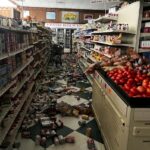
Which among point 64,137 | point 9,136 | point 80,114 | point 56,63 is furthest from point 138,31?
point 56,63

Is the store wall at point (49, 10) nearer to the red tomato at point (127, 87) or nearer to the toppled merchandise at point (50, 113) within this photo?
the toppled merchandise at point (50, 113)

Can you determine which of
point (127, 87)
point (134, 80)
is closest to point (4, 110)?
point (127, 87)

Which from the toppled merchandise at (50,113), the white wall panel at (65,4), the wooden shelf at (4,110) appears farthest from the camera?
the white wall panel at (65,4)

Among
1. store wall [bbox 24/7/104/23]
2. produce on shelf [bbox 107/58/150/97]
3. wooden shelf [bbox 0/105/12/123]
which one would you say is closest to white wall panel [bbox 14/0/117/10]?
store wall [bbox 24/7/104/23]

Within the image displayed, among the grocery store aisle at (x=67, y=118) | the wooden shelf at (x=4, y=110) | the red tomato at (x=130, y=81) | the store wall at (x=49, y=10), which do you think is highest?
the store wall at (x=49, y=10)

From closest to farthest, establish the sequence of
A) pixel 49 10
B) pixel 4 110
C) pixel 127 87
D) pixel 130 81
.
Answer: pixel 127 87 < pixel 130 81 < pixel 4 110 < pixel 49 10

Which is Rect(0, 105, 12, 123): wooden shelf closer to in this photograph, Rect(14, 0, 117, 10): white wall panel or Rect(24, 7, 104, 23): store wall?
Rect(14, 0, 117, 10): white wall panel

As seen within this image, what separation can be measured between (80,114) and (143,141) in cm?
271

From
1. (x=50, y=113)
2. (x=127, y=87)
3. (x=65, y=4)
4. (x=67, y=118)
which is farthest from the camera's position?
(x=65, y=4)

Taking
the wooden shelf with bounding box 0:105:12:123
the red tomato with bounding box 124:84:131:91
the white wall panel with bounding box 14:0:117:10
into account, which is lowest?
the wooden shelf with bounding box 0:105:12:123

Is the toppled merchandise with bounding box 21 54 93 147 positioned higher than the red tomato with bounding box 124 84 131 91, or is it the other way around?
the red tomato with bounding box 124 84 131 91

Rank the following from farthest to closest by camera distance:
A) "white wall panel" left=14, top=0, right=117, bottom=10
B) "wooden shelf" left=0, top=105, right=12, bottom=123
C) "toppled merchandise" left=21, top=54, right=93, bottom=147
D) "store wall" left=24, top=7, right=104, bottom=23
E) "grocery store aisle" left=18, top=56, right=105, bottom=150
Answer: "store wall" left=24, top=7, right=104, bottom=23
"white wall panel" left=14, top=0, right=117, bottom=10
"toppled merchandise" left=21, top=54, right=93, bottom=147
"grocery store aisle" left=18, top=56, right=105, bottom=150
"wooden shelf" left=0, top=105, right=12, bottom=123

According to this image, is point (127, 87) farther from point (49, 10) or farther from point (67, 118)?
point (49, 10)

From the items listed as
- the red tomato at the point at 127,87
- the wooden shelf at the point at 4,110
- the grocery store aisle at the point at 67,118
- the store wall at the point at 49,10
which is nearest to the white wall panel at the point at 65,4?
the store wall at the point at 49,10
